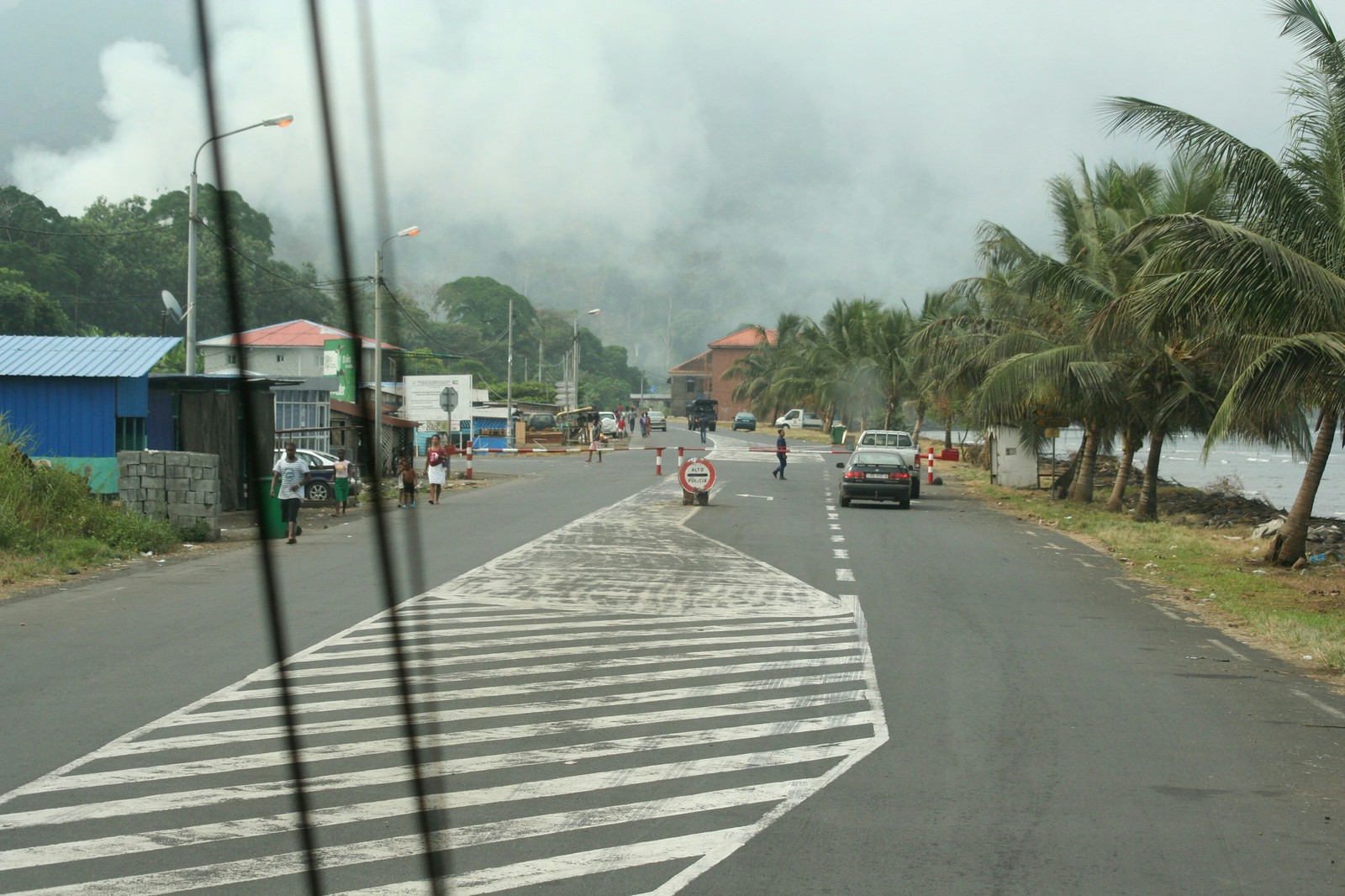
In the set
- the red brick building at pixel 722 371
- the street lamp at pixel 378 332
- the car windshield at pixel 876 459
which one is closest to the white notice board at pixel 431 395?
the street lamp at pixel 378 332

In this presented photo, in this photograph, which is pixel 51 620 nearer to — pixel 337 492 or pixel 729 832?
pixel 729 832

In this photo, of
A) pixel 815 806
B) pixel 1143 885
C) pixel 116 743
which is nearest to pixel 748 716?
pixel 815 806

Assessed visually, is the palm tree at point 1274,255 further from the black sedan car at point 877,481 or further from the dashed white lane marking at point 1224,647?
the black sedan car at point 877,481

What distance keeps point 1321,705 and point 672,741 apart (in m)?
5.07

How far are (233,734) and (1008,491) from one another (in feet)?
106

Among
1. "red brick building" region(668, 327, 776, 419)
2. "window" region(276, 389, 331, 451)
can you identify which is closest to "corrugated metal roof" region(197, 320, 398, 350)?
"window" region(276, 389, 331, 451)

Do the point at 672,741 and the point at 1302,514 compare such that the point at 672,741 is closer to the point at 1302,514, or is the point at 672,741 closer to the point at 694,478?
the point at 1302,514

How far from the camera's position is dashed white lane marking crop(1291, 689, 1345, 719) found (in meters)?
→ 8.86

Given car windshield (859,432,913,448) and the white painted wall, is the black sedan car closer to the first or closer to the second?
car windshield (859,432,913,448)

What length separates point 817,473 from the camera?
1741 inches

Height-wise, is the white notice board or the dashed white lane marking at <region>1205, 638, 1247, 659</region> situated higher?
the white notice board

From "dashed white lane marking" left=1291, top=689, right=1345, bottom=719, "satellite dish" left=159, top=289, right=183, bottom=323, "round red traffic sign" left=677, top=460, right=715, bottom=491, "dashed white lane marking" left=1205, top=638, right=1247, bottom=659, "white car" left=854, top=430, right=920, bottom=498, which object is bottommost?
"dashed white lane marking" left=1205, top=638, right=1247, bottom=659

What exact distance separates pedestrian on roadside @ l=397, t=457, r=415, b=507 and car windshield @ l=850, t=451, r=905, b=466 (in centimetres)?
1008

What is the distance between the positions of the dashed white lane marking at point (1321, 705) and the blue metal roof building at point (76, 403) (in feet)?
57.2
